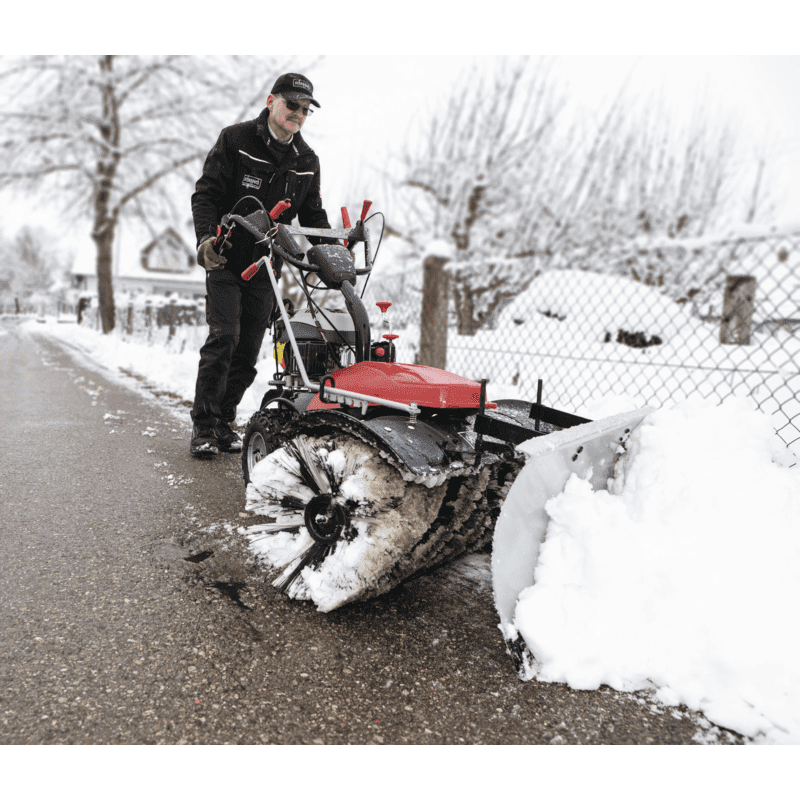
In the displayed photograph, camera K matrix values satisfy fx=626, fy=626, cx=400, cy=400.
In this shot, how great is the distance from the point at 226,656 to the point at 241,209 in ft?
8.52

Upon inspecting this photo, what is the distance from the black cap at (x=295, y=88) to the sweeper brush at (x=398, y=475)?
2.88 feet

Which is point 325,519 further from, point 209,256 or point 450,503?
point 209,256

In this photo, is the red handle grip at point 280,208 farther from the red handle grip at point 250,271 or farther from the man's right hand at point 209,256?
the man's right hand at point 209,256

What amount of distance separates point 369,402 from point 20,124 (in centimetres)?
1901

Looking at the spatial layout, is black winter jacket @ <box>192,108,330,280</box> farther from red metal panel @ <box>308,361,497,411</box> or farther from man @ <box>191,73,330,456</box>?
red metal panel @ <box>308,361,497,411</box>

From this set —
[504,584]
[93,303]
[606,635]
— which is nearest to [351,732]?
[504,584]

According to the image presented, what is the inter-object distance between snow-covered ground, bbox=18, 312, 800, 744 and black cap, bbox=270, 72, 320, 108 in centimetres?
235

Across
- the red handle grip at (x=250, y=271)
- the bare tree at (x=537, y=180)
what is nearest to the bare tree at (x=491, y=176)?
the bare tree at (x=537, y=180)

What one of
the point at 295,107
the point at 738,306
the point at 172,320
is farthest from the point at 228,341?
the point at 172,320

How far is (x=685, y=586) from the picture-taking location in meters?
1.72

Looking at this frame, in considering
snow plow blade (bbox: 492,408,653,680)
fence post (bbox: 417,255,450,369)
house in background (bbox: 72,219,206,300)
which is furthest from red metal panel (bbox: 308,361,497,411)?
house in background (bbox: 72,219,206,300)

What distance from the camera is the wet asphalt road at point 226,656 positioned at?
1.47m

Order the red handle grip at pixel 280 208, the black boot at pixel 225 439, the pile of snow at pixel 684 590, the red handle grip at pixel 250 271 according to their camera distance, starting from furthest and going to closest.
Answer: the black boot at pixel 225 439
the red handle grip at pixel 250 271
the red handle grip at pixel 280 208
the pile of snow at pixel 684 590

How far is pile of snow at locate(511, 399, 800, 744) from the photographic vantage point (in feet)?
5.16
